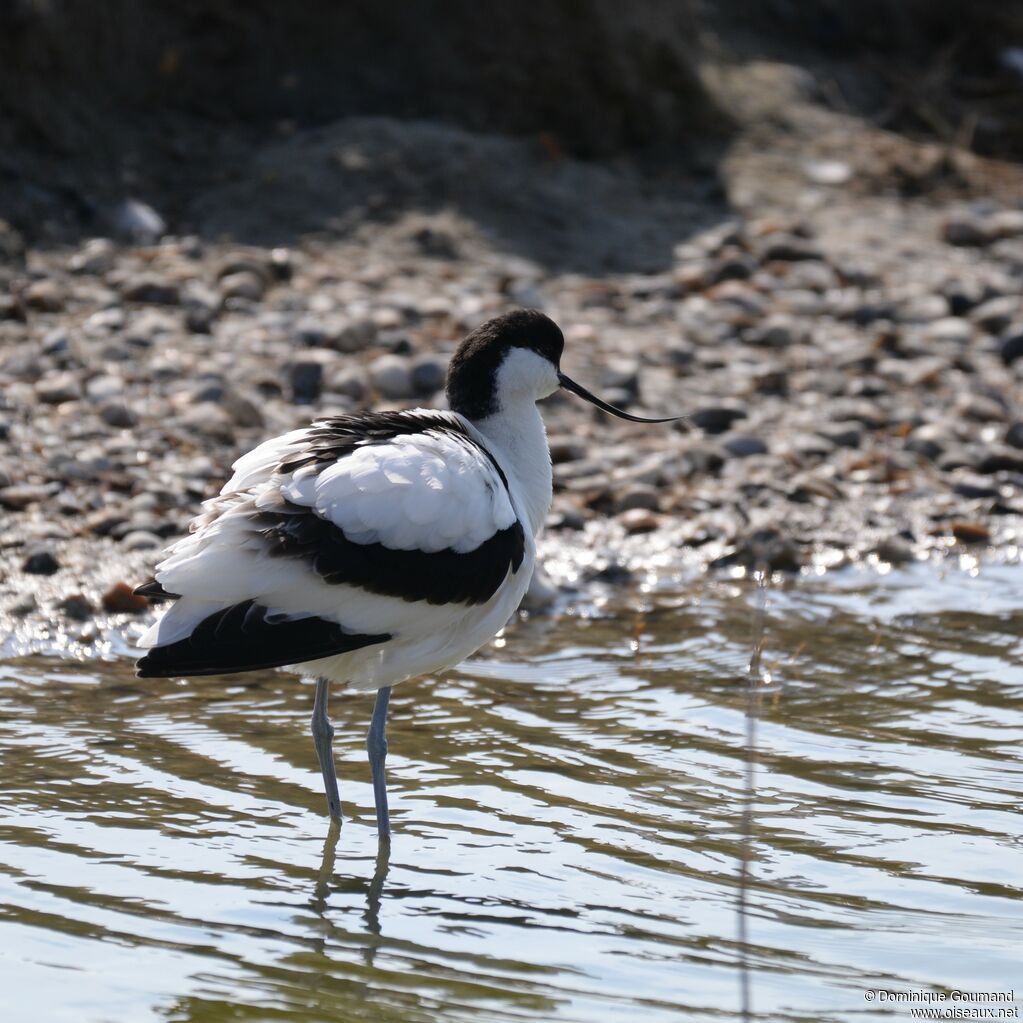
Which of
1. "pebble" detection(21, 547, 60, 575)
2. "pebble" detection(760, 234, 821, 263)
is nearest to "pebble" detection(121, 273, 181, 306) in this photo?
"pebble" detection(21, 547, 60, 575)

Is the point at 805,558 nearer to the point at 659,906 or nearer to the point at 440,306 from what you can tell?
the point at 440,306

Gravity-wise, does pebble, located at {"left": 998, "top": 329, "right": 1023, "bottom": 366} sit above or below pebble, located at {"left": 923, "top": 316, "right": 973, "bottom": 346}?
below

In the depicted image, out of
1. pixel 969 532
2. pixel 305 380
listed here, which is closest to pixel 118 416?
A: pixel 305 380

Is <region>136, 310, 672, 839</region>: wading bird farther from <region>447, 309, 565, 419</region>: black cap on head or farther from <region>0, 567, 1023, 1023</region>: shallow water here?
<region>0, 567, 1023, 1023</region>: shallow water

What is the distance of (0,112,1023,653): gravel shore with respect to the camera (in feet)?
20.3

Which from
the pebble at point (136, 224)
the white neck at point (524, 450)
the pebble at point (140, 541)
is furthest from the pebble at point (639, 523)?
the pebble at point (136, 224)

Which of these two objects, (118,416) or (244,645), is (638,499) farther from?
(244,645)

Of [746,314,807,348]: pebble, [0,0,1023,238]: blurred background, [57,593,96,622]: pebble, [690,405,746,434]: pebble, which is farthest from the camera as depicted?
[0,0,1023,238]: blurred background

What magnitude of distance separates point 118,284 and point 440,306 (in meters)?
1.49

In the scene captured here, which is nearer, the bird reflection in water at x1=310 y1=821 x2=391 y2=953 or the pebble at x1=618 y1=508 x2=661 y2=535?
the bird reflection in water at x1=310 y1=821 x2=391 y2=953

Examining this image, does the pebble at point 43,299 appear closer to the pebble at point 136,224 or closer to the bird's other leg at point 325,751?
the pebble at point 136,224

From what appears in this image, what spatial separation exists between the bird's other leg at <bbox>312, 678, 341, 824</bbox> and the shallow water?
71 mm

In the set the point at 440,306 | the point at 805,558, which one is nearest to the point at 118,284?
the point at 440,306

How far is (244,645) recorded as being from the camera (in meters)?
3.65
